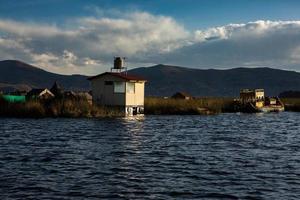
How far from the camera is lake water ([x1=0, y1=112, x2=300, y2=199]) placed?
17.5m

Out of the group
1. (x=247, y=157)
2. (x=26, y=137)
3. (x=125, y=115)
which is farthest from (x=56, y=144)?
(x=125, y=115)

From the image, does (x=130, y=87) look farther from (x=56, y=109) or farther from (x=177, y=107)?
(x=177, y=107)

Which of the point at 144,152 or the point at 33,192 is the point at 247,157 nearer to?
the point at 144,152

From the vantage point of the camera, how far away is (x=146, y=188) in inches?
710

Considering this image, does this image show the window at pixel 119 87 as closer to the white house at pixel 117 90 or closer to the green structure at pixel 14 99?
the white house at pixel 117 90

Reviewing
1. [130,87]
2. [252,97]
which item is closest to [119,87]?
[130,87]

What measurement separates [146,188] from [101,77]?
3870 cm

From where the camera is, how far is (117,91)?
55.2 meters

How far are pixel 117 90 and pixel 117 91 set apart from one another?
106 millimetres

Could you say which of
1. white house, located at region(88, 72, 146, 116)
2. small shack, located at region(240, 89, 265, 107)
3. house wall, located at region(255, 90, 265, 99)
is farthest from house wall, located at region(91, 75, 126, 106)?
house wall, located at region(255, 90, 265, 99)

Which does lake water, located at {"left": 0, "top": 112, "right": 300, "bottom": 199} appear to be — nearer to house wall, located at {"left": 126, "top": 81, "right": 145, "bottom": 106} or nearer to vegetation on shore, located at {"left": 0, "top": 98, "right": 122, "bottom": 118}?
vegetation on shore, located at {"left": 0, "top": 98, "right": 122, "bottom": 118}

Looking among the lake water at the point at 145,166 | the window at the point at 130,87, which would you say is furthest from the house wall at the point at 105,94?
the lake water at the point at 145,166

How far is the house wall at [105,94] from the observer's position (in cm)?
5528

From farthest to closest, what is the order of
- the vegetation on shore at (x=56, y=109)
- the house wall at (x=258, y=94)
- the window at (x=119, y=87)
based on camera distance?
the house wall at (x=258, y=94)
the window at (x=119, y=87)
the vegetation on shore at (x=56, y=109)
